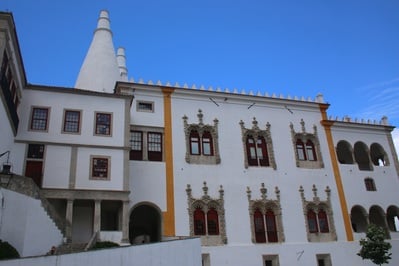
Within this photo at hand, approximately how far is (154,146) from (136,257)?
12.5m

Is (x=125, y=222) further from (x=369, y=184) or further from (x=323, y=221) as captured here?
(x=369, y=184)

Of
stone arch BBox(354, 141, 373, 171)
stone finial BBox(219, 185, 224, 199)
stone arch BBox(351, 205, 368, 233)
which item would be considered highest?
stone arch BBox(354, 141, 373, 171)

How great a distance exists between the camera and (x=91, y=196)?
23.2 meters

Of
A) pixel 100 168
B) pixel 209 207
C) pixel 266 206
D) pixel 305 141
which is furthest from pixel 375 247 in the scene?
pixel 100 168

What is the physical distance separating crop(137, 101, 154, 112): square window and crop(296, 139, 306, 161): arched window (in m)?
13.2

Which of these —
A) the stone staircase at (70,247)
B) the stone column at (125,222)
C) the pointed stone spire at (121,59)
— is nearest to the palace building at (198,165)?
the stone column at (125,222)

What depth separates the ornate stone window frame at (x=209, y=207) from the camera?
28.2m

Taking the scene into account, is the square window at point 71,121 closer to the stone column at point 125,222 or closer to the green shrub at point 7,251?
the stone column at point 125,222

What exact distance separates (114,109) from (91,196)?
6.27 metres

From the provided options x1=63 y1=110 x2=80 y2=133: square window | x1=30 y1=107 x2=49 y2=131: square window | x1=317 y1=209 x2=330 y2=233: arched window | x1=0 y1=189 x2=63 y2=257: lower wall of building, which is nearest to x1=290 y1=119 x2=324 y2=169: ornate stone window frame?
x1=317 y1=209 x2=330 y2=233: arched window

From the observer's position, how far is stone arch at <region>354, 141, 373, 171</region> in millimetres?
37938

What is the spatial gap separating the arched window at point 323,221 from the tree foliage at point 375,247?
3069 mm

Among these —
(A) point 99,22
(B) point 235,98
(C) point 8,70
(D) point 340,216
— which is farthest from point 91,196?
(A) point 99,22

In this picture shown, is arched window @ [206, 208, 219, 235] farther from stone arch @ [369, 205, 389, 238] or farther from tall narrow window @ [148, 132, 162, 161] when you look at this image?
stone arch @ [369, 205, 389, 238]
